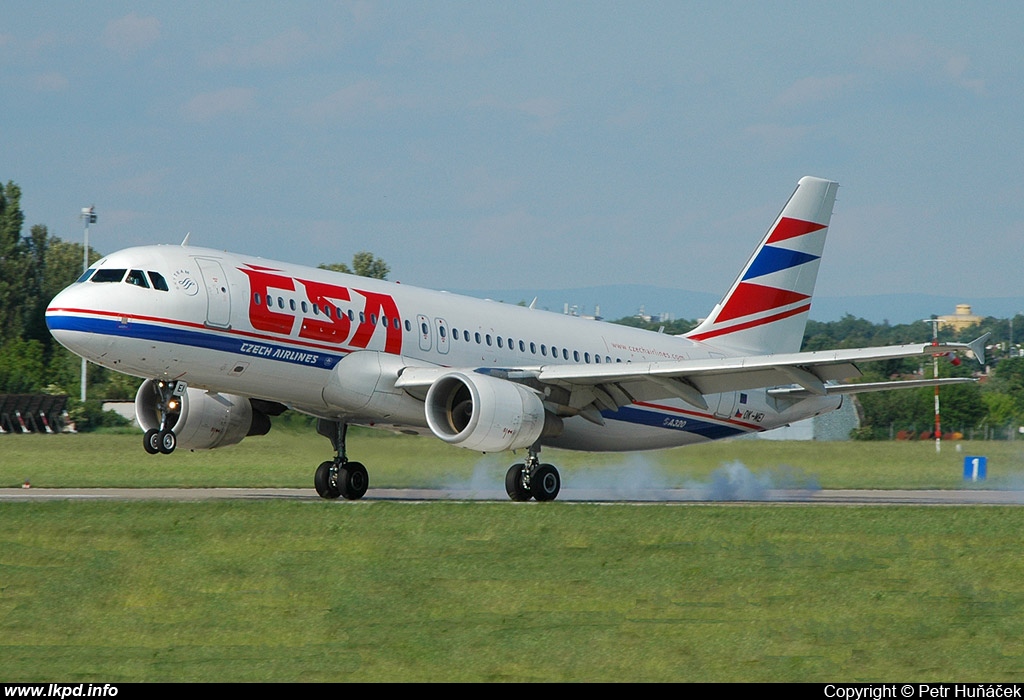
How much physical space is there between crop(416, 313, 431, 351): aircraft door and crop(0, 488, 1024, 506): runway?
314 cm

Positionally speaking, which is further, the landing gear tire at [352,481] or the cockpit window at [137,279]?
the landing gear tire at [352,481]

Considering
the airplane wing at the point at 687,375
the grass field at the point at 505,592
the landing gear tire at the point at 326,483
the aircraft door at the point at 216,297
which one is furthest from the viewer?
the landing gear tire at the point at 326,483

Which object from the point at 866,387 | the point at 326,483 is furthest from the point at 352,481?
the point at 866,387

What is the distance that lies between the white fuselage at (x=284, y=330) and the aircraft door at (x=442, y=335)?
0.03 meters

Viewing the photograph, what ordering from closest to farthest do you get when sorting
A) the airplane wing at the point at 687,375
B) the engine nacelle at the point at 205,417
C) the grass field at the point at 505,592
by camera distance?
the grass field at the point at 505,592 → the airplane wing at the point at 687,375 → the engine nacelle at the point at 205,417

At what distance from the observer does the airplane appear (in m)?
23.7

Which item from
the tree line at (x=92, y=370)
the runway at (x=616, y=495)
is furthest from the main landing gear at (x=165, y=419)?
the tree line at (x=92, y=370)

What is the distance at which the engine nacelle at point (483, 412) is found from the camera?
24375 millimetres

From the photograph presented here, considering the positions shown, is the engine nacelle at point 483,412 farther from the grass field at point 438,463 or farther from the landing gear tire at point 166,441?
the landing gear tire at point 166,441

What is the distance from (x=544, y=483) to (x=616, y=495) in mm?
5540

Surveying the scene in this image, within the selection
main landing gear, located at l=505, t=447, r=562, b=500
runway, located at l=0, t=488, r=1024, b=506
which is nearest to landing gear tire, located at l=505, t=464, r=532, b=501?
main landing gear, located at l=505, t=447, r=562, b=500

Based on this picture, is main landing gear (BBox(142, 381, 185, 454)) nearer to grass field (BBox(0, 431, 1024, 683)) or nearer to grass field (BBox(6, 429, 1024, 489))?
grass field (BBox(0, 431, 1024, 683))

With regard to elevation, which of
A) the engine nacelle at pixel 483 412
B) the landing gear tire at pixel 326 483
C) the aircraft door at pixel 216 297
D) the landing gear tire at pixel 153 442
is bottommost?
the landing gear tire at pixel 326 483
